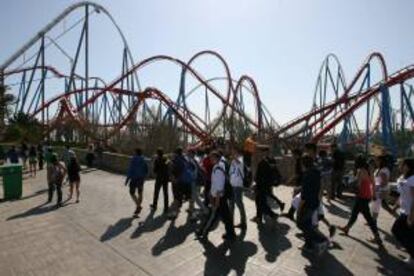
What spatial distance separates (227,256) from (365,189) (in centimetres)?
253

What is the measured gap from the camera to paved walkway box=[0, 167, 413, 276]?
16.3 feet

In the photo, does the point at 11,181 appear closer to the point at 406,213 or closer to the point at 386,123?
the point at 406,213

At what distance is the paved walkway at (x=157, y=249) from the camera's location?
16.3ft

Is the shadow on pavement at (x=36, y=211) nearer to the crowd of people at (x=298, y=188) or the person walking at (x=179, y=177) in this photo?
the crowd of people at (x=298, y=188)

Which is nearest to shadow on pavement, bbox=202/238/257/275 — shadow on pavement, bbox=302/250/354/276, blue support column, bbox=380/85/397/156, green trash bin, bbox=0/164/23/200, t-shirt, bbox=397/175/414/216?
shadow on pavement, bbox=302/250/354/276

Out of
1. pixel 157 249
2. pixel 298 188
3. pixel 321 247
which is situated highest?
pixel 298 188

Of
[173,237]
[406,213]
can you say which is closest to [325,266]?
[406,213]

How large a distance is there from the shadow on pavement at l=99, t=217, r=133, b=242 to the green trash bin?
4.75 m

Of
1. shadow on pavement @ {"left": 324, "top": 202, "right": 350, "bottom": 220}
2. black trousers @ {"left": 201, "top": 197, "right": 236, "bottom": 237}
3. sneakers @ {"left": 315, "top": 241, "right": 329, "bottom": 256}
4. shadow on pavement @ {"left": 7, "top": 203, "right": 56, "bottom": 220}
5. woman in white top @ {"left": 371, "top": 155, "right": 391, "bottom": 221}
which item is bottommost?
shadow on pavement @ {"left": 7, "top": 203, "right": 56, "bottom": 220}

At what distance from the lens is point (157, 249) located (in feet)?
19.2

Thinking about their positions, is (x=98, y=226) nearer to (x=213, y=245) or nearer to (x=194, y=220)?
(x=194, y=220)

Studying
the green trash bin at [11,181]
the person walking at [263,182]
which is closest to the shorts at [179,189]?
the person walking at [263,182]

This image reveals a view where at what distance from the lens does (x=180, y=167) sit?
7703 millimetres

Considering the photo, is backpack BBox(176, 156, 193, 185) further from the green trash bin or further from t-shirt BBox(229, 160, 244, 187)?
the green trash bin
